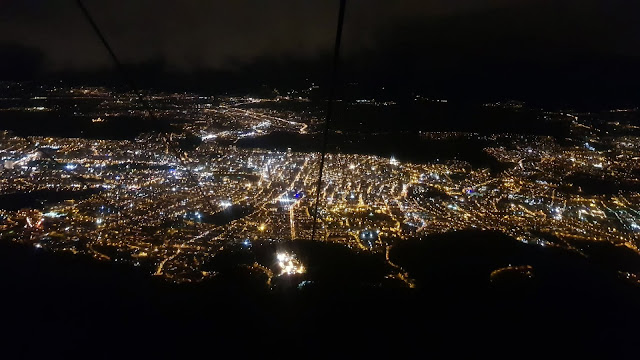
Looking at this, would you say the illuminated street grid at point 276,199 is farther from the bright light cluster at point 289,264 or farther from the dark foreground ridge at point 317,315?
the dark foreground ridge at point 317,315

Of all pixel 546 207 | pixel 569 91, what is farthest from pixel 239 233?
pixel 569 91

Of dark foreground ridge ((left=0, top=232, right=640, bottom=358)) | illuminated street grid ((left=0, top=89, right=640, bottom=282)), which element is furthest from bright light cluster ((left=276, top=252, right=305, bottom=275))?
dark foreground ridge ((left=0, top=232, right=640, bottom=358))

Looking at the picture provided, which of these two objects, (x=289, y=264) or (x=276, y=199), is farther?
(x=276, y=199)

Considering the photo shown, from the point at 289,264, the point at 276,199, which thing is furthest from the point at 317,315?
the point at 276,199

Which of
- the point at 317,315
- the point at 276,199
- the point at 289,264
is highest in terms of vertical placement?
the point at 317,315

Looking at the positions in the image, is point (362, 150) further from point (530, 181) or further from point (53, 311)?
point (53, 311)

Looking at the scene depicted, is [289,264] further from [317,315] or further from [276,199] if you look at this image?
[276,199]
